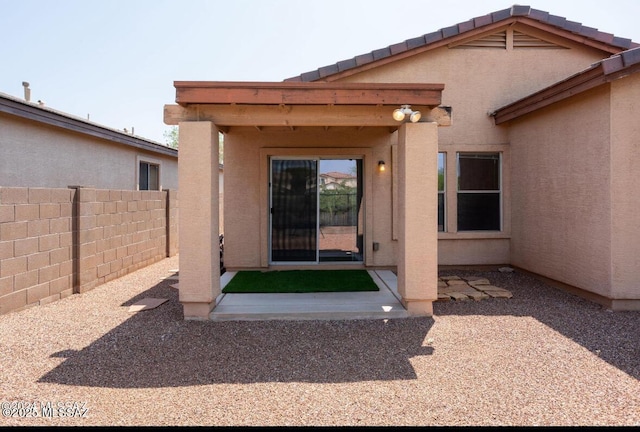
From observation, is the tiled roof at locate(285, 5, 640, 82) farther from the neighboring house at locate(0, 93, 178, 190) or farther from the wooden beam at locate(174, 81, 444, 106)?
the neighboring house at locate(0, 93, 178, 190)

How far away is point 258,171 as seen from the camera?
8.29 metres

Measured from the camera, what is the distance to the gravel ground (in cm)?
307

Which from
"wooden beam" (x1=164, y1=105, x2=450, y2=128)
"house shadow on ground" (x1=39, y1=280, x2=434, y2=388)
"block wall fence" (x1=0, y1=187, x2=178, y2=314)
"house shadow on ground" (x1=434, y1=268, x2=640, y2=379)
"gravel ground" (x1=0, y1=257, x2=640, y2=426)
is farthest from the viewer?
"block wall fence" (x1=0, y1=187, x2=178, y2=314)

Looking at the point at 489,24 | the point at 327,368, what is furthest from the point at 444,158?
the point at 327,368

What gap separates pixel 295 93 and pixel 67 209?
478cm

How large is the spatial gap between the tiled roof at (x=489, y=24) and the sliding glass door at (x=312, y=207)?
7.49 feet

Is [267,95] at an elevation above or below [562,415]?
above

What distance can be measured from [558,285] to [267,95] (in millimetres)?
6516

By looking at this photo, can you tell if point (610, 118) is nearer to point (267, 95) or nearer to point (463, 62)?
point (463, 62)

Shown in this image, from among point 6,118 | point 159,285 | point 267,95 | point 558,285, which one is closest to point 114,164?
point 6,118

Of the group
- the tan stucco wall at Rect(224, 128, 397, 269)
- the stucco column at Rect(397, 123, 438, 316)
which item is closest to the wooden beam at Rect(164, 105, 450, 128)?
the stucco column at Rect(397, 123, 438, 316)

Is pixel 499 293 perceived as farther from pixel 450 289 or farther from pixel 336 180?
pixel 336 180

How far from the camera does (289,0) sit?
866cm

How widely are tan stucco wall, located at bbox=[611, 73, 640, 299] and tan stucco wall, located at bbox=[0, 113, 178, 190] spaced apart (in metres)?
11.3
